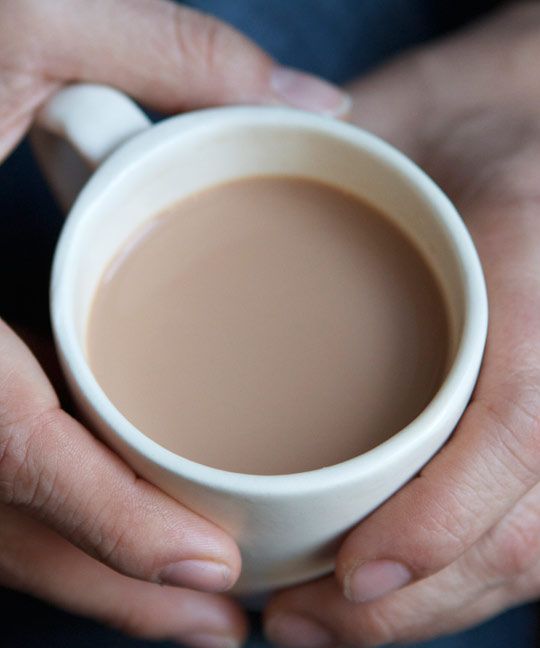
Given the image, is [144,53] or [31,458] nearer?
[31,458]

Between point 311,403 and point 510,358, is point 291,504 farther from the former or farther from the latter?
point 510,358

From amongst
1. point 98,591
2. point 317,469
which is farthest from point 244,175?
point 98,591

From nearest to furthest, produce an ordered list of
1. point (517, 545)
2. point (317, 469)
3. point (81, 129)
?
point (317, 469), point (81, 129), point (517, 545)

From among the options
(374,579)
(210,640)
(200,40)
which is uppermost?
(200,40)

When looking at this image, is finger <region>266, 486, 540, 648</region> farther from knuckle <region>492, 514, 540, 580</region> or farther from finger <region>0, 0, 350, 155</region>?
finger <region>0, 0, 350, 155</region>

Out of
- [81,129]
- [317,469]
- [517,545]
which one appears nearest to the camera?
[317,469]

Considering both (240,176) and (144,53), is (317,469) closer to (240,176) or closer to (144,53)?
(240,176)

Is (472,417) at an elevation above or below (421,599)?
above
